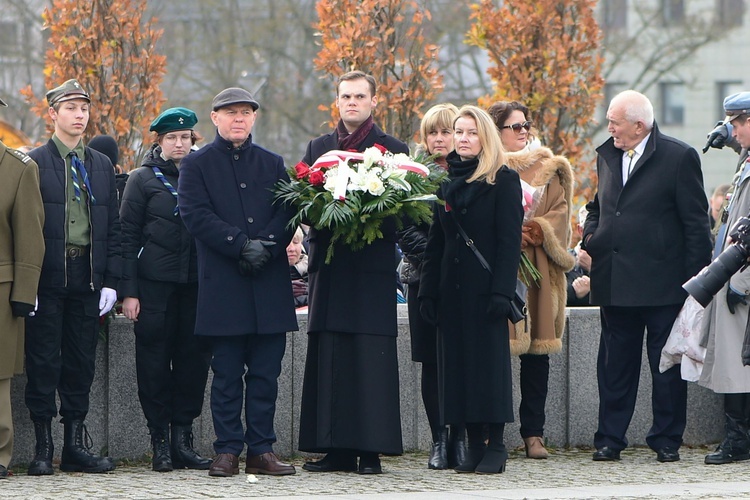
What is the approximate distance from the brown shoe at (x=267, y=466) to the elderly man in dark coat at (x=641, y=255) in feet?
7.71

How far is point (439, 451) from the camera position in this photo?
9.71m

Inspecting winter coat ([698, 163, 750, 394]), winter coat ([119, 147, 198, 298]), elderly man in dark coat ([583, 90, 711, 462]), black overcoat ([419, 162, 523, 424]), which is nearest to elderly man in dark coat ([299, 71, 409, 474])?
black overcoat ([419, 162, 523, 424])

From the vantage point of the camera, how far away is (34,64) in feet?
116

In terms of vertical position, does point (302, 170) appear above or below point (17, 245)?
above

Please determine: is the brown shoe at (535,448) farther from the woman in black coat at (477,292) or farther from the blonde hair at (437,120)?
the blonde hair at (437,120)

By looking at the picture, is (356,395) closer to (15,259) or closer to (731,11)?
(15,259)

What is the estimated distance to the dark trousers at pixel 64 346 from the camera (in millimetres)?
9211

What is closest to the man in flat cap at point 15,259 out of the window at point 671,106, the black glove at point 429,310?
the black glove at point 429,310

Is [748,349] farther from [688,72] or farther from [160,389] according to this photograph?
[688,72]

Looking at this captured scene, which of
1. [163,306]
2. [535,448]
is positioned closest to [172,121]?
[163,306]

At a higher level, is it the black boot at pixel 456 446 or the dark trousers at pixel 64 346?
the dark trousers at pixel 64 346

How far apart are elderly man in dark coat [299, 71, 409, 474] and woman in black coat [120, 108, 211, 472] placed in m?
0.80

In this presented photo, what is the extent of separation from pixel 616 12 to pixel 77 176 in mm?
42812

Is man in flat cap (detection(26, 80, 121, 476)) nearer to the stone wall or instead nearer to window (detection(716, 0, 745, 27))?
the stone wall
